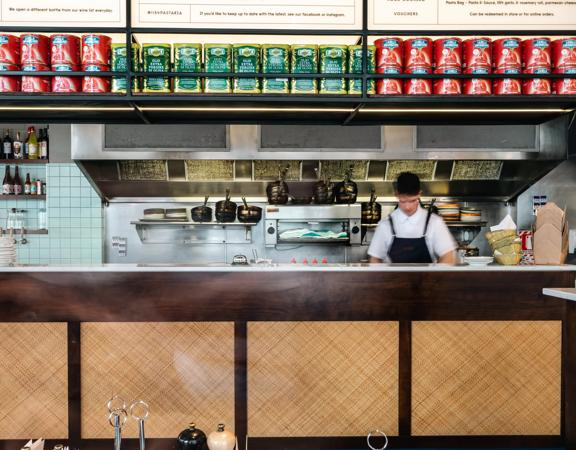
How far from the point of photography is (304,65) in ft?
10.0

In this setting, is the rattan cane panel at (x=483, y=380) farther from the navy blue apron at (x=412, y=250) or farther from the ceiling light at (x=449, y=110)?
the ceiling light at (x=449, y=110)

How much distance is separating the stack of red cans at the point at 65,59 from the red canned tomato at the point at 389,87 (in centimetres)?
181

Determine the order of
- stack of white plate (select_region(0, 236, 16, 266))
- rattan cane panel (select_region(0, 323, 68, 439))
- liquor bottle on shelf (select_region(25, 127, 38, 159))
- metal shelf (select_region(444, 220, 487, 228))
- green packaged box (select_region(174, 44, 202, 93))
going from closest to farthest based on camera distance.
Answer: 1. rattan cane panel (select_region(0, 323, 68, 439))
2. stack of white plate (select_region(0, 236, 16, 266))
3. green packaged box (select_region(174, 44, 202, 93))
4. metal shelf (select_region(444, 220, 487, 228))
5. liquor bottle on shelf (select_region(25, 127, 38, 159))

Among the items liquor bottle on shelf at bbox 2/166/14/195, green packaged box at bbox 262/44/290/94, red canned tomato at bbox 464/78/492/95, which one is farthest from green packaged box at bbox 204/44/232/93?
liquor bottle on shelf at bbox 2/166/14/195

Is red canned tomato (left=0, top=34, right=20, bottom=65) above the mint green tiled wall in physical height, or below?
above

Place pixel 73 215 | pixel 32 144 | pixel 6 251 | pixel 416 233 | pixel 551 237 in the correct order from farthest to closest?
pixel 32 144 → pixel 73 215 → pixel 416 233 → pixel 551 237 → pixel 6 251

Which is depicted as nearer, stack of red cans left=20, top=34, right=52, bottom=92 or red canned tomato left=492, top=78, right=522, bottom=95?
stack of red cans left=20, top=34, right=52, bottom=92

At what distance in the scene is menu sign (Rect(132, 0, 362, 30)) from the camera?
9.86 feet

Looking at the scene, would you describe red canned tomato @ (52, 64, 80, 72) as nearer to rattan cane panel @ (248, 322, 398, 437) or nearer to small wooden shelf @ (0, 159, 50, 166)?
rattan cane panel @ (248, 322, 398, 437)

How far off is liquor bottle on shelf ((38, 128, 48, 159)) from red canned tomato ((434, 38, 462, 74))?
425cm

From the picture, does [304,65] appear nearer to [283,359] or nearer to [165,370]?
[283,359]

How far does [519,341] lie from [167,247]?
11.9ft

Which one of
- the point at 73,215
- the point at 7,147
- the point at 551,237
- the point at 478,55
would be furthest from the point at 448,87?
the point at 7,147

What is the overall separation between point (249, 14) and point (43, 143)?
136 inches
